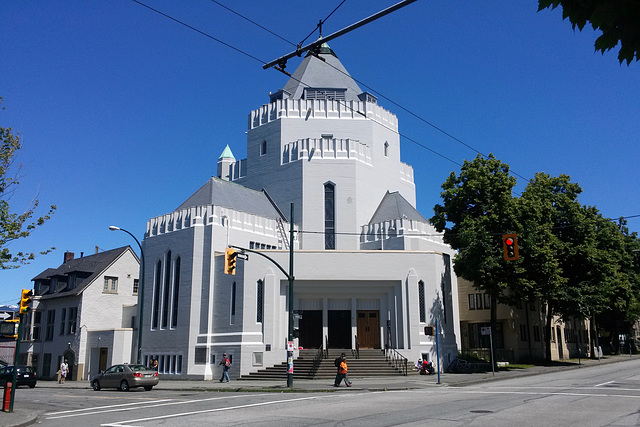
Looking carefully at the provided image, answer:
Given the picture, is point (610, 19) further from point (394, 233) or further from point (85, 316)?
point (85, 316)

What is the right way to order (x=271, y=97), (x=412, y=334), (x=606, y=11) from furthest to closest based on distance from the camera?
1. (x=271, y=97)
2. (x=412, y=334)
3. (x=606, y=11)

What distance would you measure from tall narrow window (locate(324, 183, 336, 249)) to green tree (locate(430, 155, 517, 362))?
327 inches

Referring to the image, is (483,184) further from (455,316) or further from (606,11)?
(606,11)

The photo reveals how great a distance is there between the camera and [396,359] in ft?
111

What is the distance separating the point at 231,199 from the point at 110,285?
14.8 m

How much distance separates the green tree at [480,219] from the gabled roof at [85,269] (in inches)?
1113

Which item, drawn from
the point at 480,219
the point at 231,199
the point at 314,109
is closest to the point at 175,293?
the point at 231,199

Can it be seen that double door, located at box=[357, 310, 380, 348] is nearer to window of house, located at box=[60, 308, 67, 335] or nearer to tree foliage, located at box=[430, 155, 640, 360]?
tree foliage, located at box=[430, 155, 640, 360]

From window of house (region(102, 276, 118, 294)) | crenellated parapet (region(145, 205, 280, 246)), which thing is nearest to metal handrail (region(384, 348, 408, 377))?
crenellated parapet (region(145, 205, 280, 246))

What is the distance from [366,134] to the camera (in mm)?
46469

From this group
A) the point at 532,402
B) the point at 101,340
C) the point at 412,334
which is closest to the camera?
the point at 532,402

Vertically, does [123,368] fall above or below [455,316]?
below

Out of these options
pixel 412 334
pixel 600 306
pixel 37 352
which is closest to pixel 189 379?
pixel 412 334

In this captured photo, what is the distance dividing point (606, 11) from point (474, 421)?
399 inches
